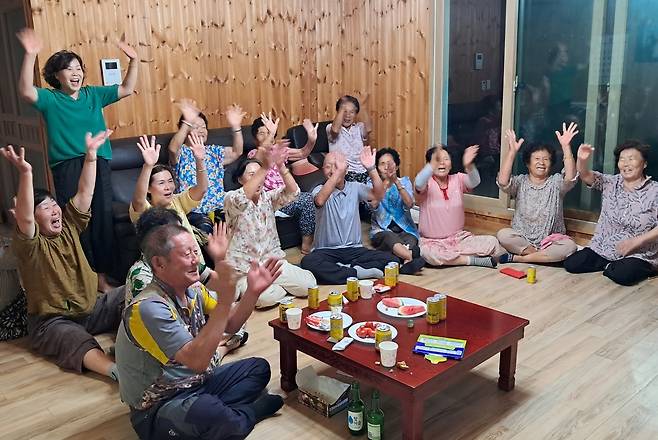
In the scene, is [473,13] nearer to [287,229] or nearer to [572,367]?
[287,229]

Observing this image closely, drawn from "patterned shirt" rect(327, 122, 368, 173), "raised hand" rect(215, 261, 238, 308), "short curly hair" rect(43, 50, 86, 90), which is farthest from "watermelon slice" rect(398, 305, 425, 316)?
"patterned shirt" rect(327, 122, 368, 173)

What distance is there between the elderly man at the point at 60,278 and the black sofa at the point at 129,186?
15.2 inches

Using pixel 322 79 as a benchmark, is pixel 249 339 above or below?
below

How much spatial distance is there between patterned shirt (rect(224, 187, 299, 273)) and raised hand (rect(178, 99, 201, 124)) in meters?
1.12

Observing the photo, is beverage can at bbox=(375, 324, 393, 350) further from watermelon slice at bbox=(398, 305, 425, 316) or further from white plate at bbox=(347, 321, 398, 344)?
watermelon slice at bbox=(398, 305, 425, 316)

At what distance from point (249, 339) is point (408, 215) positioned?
1821 mm

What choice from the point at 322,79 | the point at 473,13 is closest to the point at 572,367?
the point at 473,13

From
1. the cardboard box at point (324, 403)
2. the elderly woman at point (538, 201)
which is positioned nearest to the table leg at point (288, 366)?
the cardboard box at point (324, 403)

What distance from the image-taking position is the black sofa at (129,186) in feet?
12.5

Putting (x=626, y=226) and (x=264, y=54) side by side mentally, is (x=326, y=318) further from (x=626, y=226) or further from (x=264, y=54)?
(x=264, y=54)

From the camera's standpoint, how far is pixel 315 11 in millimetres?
5801

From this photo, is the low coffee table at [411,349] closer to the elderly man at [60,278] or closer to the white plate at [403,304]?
the white plate at [403,304]

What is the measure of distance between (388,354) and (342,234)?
1909 millimetres

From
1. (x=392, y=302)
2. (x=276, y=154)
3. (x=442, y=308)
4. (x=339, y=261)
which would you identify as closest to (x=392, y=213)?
(x=339, y=261)
